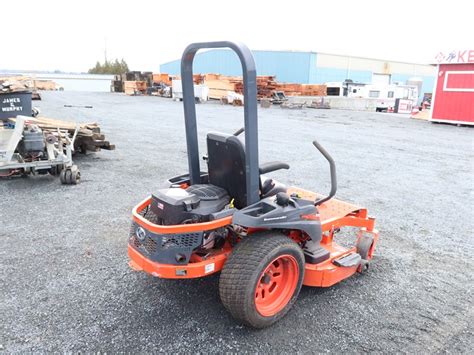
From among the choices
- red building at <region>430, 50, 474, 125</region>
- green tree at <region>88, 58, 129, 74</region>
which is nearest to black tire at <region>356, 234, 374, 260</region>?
red building at <region>430, 50, 474, 125</region>

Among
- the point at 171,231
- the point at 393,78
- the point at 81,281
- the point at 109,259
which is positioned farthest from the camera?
the point at 393,78

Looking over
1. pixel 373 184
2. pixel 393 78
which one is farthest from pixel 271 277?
pixel 393 78

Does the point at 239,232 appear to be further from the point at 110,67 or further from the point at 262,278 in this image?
the point at 110,67

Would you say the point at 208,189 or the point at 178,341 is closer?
the point at 178,341

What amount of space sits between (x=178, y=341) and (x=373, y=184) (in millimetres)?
4931

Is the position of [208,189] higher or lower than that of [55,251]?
higher

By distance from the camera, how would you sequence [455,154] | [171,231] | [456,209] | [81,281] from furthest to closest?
1. [455,154]
2. [456,209]
3. [81,281]
4. [171,231]

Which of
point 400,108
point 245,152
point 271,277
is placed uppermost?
point 245,152

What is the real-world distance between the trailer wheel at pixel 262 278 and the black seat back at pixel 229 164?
0.38 metres

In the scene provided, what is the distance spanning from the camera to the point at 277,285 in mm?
2938

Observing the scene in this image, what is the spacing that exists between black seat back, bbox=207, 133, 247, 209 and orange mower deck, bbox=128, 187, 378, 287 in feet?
0.99

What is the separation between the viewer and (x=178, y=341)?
2609mm

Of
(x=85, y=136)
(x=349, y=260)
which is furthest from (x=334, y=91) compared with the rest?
(x=349, y=260)

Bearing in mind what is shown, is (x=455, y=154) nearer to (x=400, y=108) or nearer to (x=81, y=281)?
(x=81, y=281)
